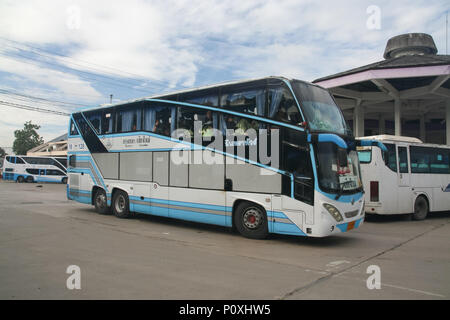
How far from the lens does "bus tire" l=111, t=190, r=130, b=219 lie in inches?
521

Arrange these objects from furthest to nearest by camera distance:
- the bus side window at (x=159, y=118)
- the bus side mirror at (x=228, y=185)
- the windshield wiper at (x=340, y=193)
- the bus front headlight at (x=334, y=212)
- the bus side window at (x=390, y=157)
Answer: the bus side window at (x=390, y=157), the bus side window at (x=159, y=118), the bus side mirror at (x=228, y=185), the windshield wiper at (x=340, y=193), the bus front headlight at (x=334, y=212)

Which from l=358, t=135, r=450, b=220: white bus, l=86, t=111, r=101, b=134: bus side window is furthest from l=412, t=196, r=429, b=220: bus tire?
l=86, t=111, r=101, b=134: bus side window

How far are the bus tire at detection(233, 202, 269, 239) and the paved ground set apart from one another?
247 mm

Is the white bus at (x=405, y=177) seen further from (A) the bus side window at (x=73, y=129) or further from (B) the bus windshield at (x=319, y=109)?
(A) the bus side window at (x=73, y=129)

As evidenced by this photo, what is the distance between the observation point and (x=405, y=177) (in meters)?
13.4

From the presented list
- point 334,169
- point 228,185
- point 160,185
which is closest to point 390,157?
point 334,169

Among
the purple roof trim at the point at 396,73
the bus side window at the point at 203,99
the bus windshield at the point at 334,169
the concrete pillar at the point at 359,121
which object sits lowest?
the bus windshield at the point at 334,169

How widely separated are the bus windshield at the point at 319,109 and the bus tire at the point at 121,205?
733 centimetres

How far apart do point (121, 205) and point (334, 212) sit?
801 cm

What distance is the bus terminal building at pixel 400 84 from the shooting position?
20.3 meters

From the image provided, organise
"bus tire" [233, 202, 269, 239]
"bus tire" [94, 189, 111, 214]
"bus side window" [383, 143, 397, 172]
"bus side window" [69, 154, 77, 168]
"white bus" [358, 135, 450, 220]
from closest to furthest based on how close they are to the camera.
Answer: "bus tire" [233, 202, 269, 239]
"white bus" [358, 135, 450, 220]
"bus side window" [383, 143, 397, 172]
"bus tire" [94, 189, 111, 214]
"bus side window" [69, 154, 77, 168]

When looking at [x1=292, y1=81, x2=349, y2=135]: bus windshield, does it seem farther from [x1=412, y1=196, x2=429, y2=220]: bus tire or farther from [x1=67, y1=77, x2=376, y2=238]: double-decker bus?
[x1=412, y1=196, x2=429, y2=220]: bus tire

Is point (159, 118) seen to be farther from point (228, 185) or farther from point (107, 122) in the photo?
point (228, 185)

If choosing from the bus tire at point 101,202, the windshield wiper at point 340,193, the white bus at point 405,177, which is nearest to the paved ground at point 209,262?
the windshield wiper at point 340,193
